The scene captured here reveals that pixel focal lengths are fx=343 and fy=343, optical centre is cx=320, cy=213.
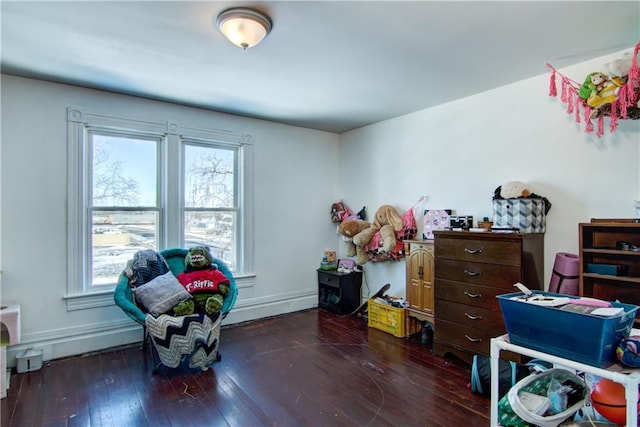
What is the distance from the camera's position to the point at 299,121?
453 centimetres

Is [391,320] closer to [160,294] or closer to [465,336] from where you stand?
[465,336]

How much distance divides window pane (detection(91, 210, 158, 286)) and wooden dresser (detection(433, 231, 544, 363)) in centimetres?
301

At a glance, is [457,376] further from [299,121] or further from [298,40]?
[299,121]

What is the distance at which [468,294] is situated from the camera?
116 inches

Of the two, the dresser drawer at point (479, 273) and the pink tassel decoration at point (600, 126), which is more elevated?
the pink tassel decoration at point (600, 126)

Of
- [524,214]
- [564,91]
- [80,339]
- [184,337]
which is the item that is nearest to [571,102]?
[564,91]

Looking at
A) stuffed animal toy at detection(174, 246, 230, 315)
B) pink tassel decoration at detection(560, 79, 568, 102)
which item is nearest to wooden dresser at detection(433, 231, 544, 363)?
pink tassel decoration at detection(560, 79, 568, 102)

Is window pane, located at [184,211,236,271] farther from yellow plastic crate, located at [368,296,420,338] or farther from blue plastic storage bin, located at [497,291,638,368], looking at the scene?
blue plastic storage bin, located at [497,291,638,368]

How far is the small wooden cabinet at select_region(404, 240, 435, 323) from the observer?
3.52 m

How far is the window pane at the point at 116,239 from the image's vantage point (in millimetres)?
3424

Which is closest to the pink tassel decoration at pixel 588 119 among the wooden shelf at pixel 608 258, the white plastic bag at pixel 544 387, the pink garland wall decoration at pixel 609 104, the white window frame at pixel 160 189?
the pink garland wall decoration at pixel 609 104

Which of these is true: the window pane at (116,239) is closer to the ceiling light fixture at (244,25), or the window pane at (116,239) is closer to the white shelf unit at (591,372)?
the ceiling light fixture at (244,25)

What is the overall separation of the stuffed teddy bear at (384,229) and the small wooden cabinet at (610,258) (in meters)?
1.84

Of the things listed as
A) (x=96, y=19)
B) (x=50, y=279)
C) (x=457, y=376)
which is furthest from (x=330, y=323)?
(x=96, y=19)
